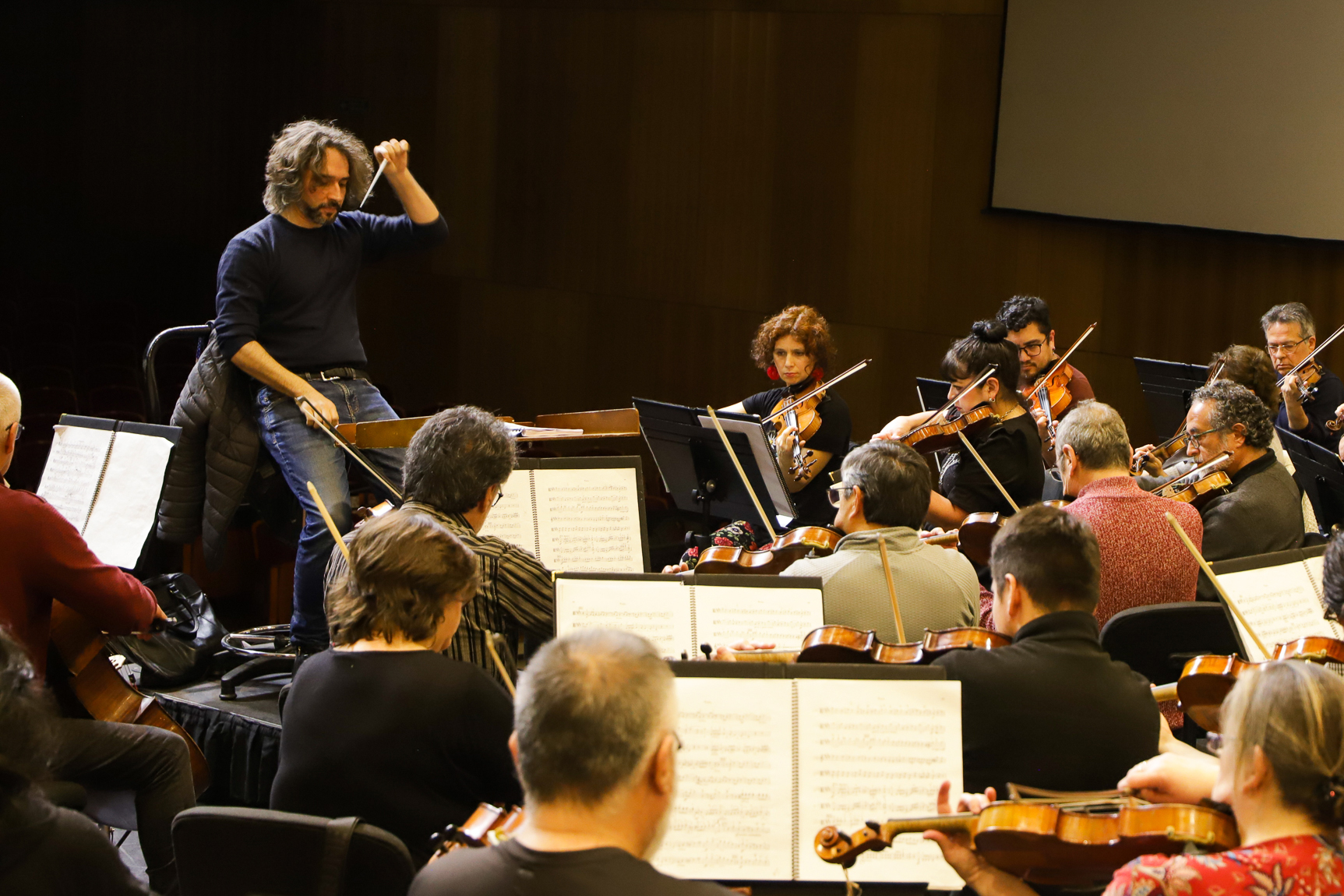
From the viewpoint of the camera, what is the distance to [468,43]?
8602mm

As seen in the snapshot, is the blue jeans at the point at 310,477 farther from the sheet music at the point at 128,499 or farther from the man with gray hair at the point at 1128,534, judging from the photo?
the man with gray hair at the point at 1128,534

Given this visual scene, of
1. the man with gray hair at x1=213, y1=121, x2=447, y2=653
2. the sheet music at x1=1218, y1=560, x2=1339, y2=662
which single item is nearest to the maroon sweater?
the man with gray hair at x1=213, y1=121, x2=447, y2=653

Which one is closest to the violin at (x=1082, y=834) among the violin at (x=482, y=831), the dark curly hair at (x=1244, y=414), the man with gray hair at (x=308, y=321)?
the violin at (x=482, y=831)

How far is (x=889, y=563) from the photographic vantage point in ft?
8.68

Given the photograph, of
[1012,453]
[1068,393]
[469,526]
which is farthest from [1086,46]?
[469,526]

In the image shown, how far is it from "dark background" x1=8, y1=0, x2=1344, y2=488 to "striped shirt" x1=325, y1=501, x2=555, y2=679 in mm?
3626

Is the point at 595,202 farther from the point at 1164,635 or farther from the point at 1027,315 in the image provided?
the point at 1164,635

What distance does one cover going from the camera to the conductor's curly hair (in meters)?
3.45

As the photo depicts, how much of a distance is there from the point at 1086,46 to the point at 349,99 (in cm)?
533

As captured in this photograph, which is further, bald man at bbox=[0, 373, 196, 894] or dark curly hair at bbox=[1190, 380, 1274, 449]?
dark curly hair at bbox=[1190, 380, 1274, 449]

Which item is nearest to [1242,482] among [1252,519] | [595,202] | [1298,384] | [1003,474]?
[1252,519]

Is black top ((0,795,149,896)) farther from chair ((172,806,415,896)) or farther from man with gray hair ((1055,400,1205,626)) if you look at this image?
man with gray hair ((1055,400,1205,626))

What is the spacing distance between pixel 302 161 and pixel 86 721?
1.64 m

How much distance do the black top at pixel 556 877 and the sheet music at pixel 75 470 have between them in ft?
7.62
